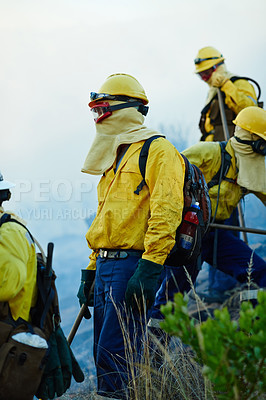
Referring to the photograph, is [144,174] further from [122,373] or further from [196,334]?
[196,334]

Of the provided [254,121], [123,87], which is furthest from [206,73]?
[123,87]

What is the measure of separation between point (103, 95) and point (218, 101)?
3.93 m

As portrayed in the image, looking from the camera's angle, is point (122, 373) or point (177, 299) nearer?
point (177, 299)

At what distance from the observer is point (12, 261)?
8.13ft

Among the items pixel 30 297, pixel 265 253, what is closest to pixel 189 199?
pixel 30 297

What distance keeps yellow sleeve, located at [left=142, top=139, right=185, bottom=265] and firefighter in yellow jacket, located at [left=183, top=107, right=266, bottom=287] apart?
61.9 inches

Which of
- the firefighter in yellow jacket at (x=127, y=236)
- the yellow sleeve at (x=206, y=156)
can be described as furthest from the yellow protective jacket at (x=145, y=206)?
the yellow sleeve at (x=206, y=156)

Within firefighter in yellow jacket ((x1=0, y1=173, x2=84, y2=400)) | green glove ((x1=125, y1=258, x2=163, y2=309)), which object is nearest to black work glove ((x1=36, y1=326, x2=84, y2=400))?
firefighter in yellow jacket ((x1=0, y1=173, x2=84, y2=400))

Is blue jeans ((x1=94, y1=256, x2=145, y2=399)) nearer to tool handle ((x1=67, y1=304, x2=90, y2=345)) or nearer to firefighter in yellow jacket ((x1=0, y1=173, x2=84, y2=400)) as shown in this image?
firefighter in yellow jacket ((x1=0, y1=173, x2=84, y2=400))

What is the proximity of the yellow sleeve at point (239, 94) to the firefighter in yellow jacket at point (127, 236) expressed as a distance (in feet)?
11.8

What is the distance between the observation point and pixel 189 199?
3.29 metres

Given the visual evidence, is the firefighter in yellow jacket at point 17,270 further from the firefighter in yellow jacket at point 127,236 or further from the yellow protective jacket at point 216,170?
the yellow protective jacket at point 216,170

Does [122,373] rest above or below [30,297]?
below

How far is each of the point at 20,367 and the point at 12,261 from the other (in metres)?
0.49
